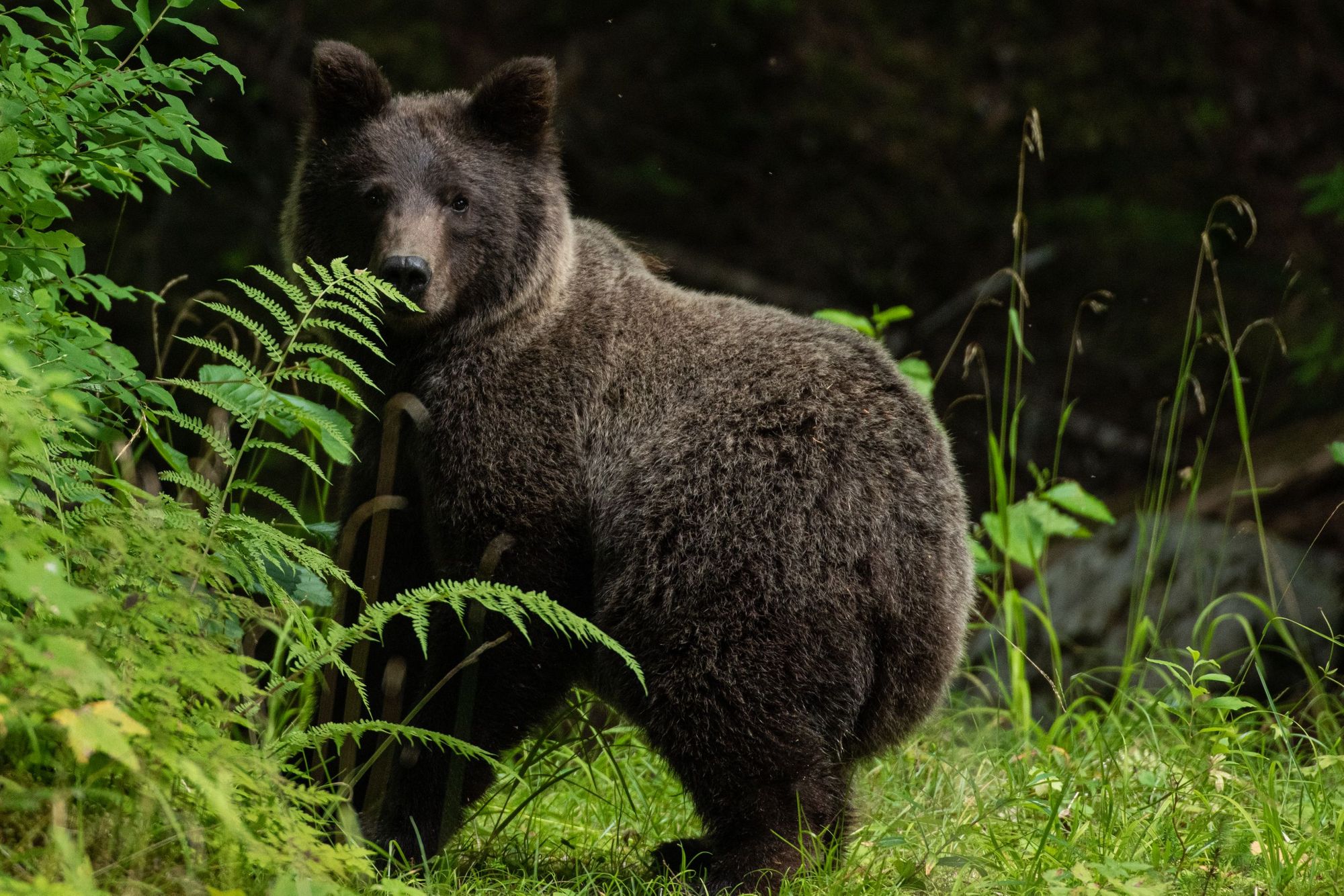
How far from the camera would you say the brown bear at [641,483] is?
3.43 metres

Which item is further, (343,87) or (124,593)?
(343,87)

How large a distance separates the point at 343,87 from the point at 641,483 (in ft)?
5.38

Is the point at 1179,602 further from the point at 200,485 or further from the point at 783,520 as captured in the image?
the point at 200,485

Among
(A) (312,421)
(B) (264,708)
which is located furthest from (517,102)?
(B) (264,708)

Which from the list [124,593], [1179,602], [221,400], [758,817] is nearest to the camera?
[124,593]

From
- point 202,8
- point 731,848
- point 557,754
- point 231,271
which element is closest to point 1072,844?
point 731,848

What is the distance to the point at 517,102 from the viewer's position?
4.10 meters

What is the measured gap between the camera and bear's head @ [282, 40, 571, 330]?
389 centimetres

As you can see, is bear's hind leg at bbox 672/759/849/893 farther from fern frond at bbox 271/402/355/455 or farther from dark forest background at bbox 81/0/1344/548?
dark forest background at bbox 81/0/1344/548

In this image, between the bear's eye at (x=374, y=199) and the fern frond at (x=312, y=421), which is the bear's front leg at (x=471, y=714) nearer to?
the fern frond at (x=312, y=421)

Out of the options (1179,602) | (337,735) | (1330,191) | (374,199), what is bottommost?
(1179,602)

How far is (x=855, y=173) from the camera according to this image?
30.1 ft

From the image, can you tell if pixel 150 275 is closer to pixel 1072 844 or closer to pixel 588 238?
pixel 588 238

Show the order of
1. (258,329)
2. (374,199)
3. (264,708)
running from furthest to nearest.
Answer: (264,708), (374,199), (258,329)
